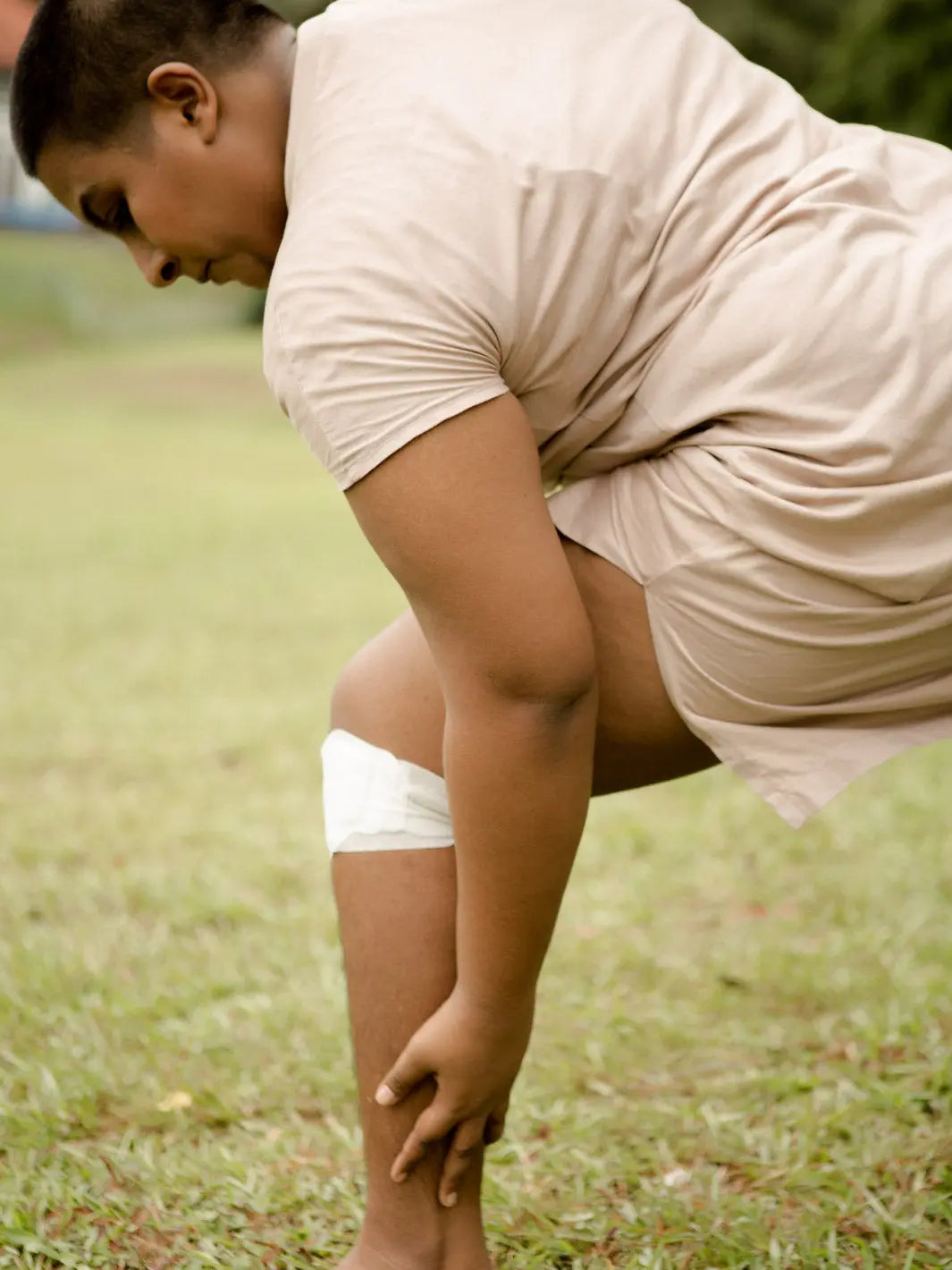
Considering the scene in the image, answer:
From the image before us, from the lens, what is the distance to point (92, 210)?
1664 mm

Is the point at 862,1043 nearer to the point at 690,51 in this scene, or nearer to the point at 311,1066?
the point at 311,1066

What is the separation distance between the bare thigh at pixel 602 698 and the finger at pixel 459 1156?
1.26ft

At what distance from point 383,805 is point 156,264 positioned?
0.62m

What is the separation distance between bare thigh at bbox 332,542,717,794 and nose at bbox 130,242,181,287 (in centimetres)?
45

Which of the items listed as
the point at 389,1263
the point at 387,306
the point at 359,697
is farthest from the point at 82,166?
the point at 389,1263

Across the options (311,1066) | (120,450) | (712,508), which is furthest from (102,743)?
(120,450)

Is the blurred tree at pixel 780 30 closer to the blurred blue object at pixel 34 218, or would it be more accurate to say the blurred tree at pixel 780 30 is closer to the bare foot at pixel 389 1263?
the blurred blue object at pixel 34 218

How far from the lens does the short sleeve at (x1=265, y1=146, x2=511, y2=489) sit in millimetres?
1397

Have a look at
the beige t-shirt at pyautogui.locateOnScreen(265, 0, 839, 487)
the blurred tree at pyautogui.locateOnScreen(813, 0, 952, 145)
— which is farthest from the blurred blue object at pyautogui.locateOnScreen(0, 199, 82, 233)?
the beige t-shirt at pyautogui.locateOnScreen(265, 0, 839, 487)

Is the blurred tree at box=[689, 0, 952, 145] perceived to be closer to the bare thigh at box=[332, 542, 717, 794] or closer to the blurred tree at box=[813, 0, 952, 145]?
the blurred tree at box=[813, 0, 952, 145]

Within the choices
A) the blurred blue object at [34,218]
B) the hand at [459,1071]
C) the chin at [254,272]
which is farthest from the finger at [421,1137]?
the blurred blue object at [34,218]

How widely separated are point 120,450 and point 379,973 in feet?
38.1

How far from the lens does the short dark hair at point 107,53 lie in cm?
153

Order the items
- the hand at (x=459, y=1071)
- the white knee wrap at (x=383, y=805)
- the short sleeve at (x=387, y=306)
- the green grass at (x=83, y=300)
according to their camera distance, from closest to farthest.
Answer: the short sleeve at (x=387, y=306) < the hand at (x=459, y=1071) < the white knee wrap at (x=383, y=805) < the green grass at (x=83, y=300)
